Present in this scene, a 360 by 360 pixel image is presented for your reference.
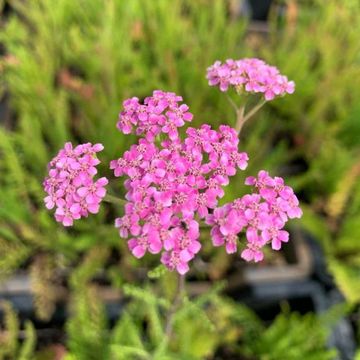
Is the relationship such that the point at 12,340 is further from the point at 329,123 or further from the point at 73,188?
the point at 329,123

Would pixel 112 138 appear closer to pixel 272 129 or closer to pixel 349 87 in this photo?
pixel 272 129

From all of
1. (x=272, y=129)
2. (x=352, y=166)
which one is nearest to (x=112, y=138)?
(x=272, y=129)

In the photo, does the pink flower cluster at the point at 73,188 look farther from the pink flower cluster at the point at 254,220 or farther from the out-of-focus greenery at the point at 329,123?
the out-of-focus greenery at the point at 329,123

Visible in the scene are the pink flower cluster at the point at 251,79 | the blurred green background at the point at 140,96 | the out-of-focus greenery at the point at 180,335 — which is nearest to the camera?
the pink flower cluster at the point at 251,79

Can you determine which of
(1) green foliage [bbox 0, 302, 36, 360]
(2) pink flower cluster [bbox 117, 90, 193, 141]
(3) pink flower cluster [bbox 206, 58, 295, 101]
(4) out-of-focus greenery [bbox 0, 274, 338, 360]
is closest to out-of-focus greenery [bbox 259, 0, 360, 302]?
(4) out-of-focus greenery [bbox 0, 274, 338, 360]

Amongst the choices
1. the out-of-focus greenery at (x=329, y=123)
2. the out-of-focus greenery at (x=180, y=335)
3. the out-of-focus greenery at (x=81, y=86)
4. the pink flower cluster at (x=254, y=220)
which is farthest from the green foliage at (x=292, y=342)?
the pink flower cluster at (x=254, y=220)

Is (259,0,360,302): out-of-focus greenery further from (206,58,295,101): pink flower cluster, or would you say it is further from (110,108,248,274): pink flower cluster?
(110,108,248,274): pink flower cluster
